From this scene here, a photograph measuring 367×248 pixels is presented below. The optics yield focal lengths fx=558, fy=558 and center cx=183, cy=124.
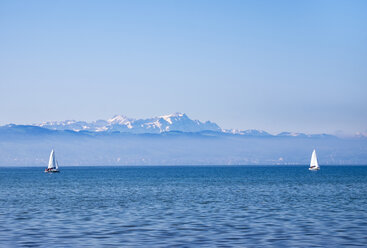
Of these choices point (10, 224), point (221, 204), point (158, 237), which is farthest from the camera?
point (221, 204)

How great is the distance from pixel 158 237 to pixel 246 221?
10280 millimetres

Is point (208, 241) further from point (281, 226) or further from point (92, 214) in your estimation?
point (92, 214)

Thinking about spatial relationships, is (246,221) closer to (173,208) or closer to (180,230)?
(180,230)

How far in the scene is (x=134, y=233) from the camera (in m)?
37.3

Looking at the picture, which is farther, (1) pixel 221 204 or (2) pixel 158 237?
(1) pixel 221 204

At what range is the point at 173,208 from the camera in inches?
2184

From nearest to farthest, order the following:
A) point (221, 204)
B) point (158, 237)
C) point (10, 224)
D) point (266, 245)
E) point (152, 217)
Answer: point (266, 245) < point (158, 237) < point (10, 224) < point (152, 217) < point (221, 204)

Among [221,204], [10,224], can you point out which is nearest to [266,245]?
[10,224]

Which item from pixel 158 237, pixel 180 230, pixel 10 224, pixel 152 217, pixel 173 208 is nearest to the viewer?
pixel 158 237

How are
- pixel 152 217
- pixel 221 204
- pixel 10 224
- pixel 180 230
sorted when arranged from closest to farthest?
pixel 180 230, pixel 10 224, pixel 152 217, pixel 221 204

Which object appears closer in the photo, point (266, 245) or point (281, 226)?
point (266, 245)

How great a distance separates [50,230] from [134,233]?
6229 mm

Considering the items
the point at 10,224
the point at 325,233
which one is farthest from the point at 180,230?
the point at 10,224

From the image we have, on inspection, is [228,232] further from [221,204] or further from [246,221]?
[221,204]
